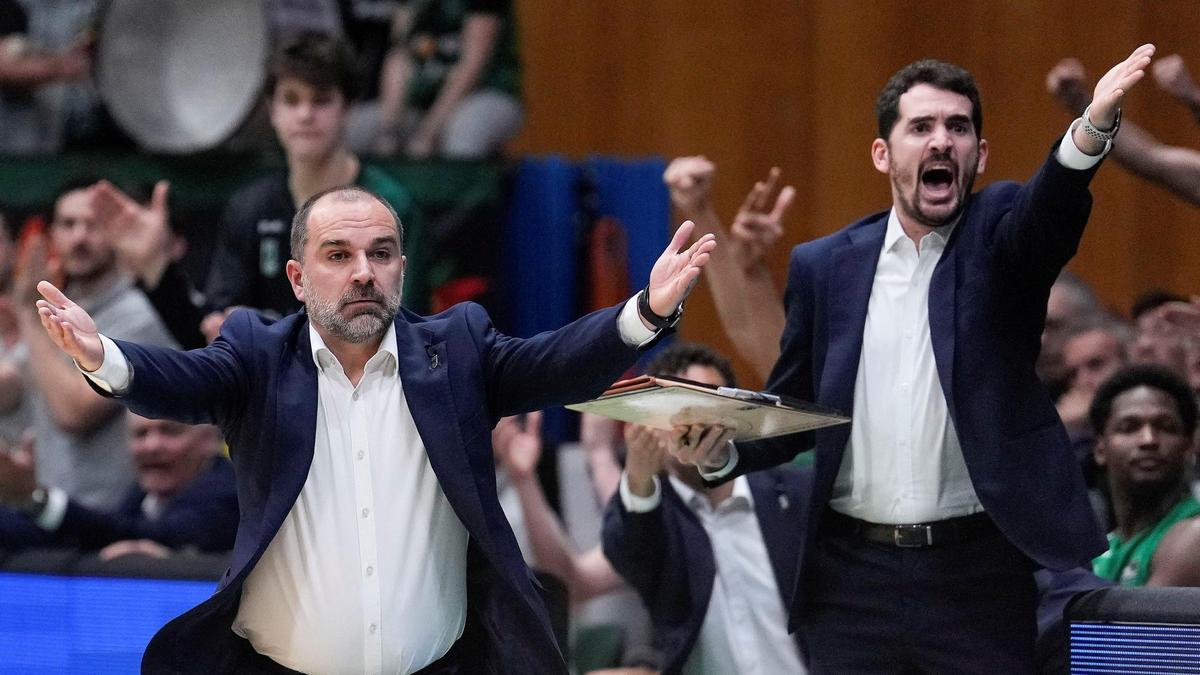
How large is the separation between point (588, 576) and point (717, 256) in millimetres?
1072

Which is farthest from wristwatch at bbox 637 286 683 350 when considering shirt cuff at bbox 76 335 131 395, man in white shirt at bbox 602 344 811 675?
man in white shirt at bbox 602 344 811 675

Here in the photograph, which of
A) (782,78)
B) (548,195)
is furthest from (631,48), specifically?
(548,195)

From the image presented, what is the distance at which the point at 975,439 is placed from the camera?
3.48 meters

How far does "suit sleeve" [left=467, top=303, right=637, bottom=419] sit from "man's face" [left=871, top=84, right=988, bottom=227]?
72 cm

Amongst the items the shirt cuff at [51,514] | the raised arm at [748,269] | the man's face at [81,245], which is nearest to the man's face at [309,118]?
the man's face at [81,245]

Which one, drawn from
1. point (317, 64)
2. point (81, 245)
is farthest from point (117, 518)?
point (317, 64)

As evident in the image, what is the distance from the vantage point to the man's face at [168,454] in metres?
5.20

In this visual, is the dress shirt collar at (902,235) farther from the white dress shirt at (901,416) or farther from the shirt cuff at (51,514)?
the shirt cuff at (51,514)

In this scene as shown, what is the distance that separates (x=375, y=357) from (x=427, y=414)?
164mm

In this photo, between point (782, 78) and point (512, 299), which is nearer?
point (512, 299)

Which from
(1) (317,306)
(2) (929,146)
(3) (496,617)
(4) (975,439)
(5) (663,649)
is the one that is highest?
(2) (929,146)

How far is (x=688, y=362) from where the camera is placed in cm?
474

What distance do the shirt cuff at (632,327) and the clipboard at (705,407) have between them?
21 centimetres

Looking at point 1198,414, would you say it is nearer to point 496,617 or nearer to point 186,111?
point 496,617
